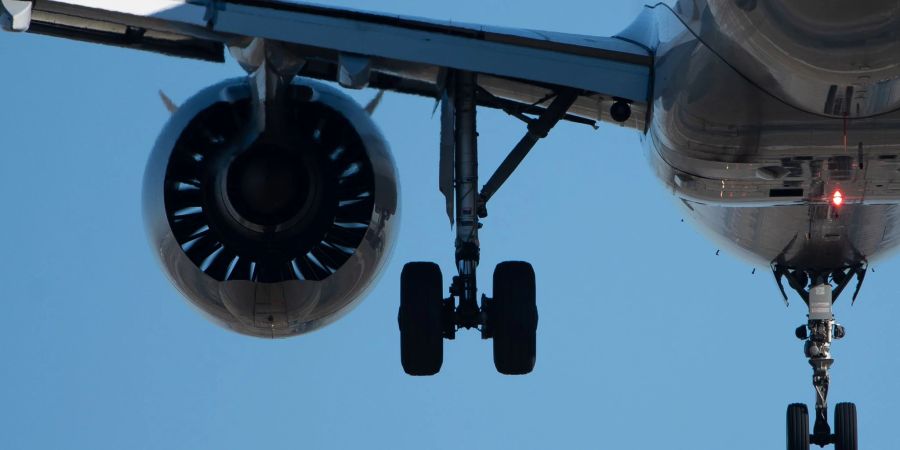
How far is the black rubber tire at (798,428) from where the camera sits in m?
29.3

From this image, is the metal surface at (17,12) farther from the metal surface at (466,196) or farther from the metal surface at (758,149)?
the metal surface at (758,149)

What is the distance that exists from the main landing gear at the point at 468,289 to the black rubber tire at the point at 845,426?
448 cm

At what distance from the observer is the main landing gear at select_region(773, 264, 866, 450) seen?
29375 mm

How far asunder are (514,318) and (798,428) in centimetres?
431

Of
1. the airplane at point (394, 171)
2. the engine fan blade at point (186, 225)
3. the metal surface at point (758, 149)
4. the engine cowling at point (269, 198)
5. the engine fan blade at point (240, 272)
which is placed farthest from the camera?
the engine fan blade at point (240, 272)

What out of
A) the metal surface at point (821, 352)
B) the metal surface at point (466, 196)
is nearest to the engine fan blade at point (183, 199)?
the metal surface at point (466, 196)

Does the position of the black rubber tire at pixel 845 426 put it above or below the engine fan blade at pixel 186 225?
below

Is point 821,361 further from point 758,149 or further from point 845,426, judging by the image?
point 758,149

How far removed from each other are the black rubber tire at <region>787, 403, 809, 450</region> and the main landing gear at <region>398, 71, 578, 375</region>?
3.91 meters

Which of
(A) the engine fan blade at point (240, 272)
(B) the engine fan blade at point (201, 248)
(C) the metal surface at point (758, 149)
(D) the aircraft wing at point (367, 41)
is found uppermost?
(D) the aircraft wing at point (367, 41)

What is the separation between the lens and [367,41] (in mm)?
26062

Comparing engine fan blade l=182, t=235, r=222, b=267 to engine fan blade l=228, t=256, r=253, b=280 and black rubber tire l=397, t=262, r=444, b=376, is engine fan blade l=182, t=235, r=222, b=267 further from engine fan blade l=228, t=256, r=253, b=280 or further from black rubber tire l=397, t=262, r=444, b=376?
black rubber tire l=397, t=262, r=444, b=376

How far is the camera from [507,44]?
2673cm

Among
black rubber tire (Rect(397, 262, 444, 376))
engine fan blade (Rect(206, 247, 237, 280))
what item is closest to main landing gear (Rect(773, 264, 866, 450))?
black rubber tire (Rect(397, 262, 444, 376))
